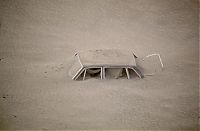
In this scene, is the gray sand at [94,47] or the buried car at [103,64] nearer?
the gray sand at [94,47]

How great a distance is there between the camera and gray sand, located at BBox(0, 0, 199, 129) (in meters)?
4.76

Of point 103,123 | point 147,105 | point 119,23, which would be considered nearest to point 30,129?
point 103,123

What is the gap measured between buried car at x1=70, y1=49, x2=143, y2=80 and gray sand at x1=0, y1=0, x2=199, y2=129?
0.57 feet

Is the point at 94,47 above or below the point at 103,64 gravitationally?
above

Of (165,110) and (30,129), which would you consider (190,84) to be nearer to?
(165,110)

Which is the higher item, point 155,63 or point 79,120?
point 155,63

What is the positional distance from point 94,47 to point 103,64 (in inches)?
51.9

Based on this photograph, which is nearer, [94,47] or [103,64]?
[103,64]

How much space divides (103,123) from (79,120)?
395 mm

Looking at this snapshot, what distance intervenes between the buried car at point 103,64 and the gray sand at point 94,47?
0.17 metres

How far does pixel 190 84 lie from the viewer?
5.65m

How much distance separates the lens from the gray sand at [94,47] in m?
4.76

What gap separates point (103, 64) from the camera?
212 inches

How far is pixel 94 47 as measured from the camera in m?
6.64
